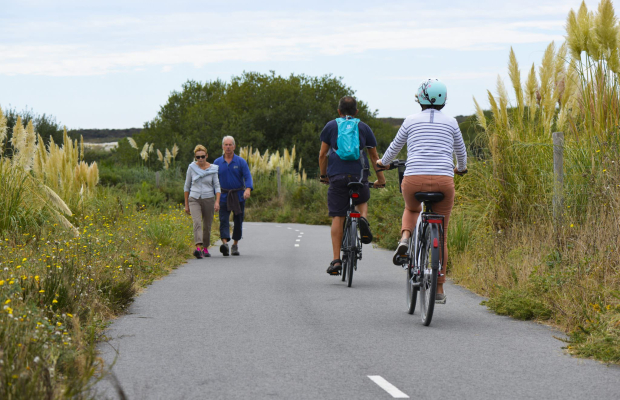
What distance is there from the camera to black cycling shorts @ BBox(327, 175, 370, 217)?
1024 centimetres

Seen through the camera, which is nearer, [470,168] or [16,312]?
[16,312]

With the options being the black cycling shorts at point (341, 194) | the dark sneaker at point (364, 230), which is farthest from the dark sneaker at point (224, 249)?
the dark sneaker at point (364, 230)

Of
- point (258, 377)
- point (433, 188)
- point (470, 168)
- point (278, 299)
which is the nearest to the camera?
point (258, 377)

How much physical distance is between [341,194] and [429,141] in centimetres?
280

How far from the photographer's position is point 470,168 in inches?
456

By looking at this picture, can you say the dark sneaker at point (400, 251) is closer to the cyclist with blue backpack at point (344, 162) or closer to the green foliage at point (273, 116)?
the cyclist with blue backpack at point (344, 162)

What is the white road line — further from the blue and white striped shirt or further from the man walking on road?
the man walking on road

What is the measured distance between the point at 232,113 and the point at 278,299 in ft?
168

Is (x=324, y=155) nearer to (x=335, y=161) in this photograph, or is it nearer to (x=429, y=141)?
(x=335, y=161)

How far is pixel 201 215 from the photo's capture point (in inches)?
589

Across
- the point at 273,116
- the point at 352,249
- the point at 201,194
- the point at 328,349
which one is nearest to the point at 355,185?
the point at 352,249

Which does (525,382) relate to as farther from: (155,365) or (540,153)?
(540,153)

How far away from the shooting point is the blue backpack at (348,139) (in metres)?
10.0

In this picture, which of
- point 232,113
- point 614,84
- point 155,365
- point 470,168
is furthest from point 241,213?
point 232,113
